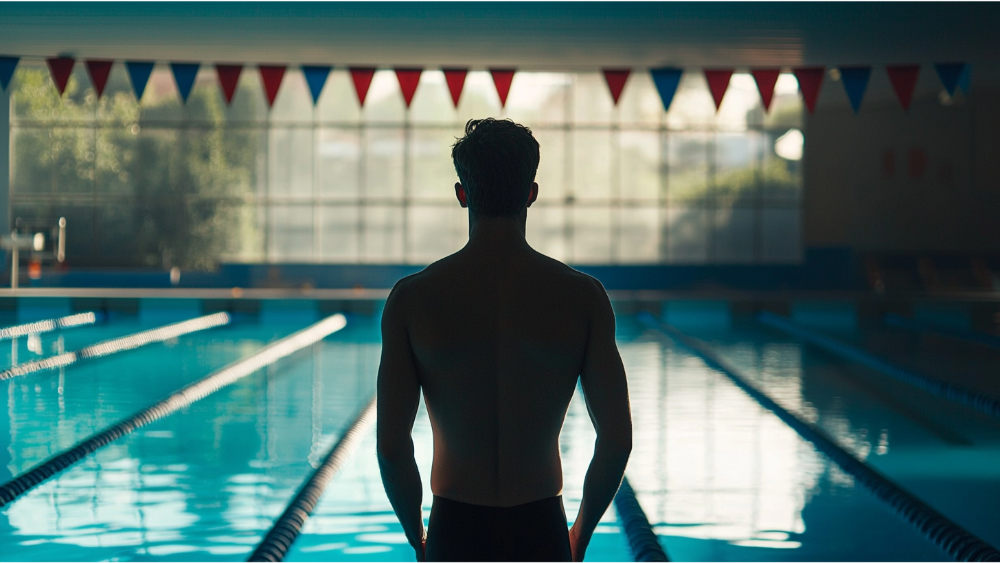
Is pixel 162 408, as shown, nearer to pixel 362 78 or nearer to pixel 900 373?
pixel 362 78

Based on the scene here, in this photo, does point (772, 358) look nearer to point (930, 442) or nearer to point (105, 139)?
point (930, 442)

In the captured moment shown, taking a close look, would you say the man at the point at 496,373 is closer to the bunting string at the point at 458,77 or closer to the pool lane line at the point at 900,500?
the pool lane line at the point at 900,500

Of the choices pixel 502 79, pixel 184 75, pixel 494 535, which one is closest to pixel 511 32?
pixel 502 79

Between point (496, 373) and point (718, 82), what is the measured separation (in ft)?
25.5

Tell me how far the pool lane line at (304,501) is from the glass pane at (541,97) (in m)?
11.6

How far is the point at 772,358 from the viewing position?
901 cm

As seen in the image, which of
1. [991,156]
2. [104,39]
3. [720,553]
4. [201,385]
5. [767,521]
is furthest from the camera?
[991,156]

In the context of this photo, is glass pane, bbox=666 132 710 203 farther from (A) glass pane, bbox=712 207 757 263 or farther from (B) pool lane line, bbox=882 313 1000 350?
(B) pool lane line, bbox=882 313 1000 350

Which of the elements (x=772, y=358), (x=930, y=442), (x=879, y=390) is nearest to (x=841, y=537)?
(x=930, y=442)

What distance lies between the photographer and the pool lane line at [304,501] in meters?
3.23

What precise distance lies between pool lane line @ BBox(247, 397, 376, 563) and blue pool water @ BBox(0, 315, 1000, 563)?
64 mm

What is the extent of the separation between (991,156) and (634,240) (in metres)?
5.89

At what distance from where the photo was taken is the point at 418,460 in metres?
4.77

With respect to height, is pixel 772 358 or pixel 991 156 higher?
pixel 991 156
